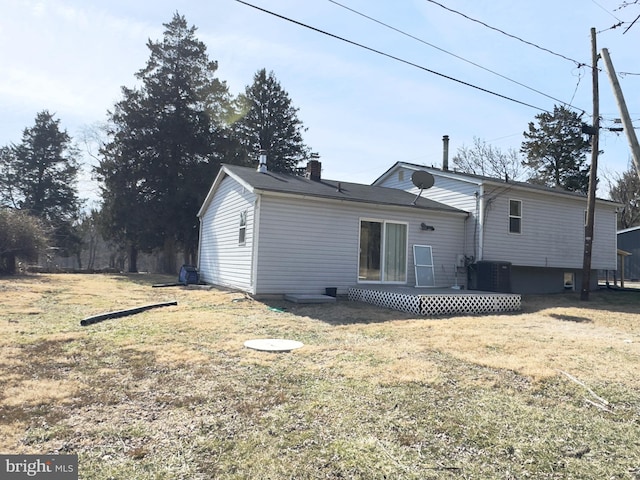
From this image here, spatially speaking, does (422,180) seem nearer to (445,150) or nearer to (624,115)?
(445,150)

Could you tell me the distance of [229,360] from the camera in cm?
475

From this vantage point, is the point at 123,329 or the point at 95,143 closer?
the point at 123,329

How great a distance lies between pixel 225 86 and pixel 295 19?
22.5 metres

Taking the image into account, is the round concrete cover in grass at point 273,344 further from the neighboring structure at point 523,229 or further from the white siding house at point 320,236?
the neighboring structure at point 523,229

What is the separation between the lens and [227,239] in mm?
13102

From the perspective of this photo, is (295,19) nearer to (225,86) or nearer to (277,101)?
(225,86)

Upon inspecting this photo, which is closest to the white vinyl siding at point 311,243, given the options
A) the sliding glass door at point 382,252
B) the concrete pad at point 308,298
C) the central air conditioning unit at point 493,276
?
the sliding glass door at point 382,252

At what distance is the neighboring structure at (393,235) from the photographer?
34.5 ft

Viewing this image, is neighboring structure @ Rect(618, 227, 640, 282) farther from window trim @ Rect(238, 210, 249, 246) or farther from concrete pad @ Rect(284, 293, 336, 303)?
window trim @ Rect(238, 210, 249, 246)

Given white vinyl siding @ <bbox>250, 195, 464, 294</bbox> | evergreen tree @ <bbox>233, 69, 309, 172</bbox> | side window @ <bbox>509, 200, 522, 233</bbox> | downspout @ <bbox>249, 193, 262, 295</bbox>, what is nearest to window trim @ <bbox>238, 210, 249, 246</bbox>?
downspout @ <bbox>249, 193, 262, 295</bbox>

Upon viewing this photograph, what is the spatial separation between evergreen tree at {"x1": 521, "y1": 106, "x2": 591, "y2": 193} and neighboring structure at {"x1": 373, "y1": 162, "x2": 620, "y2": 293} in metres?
15.4

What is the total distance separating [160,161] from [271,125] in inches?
494

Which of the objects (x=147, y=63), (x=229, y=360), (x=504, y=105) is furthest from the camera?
(x=147, y=63)

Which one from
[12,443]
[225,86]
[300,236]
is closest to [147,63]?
[225,86]
